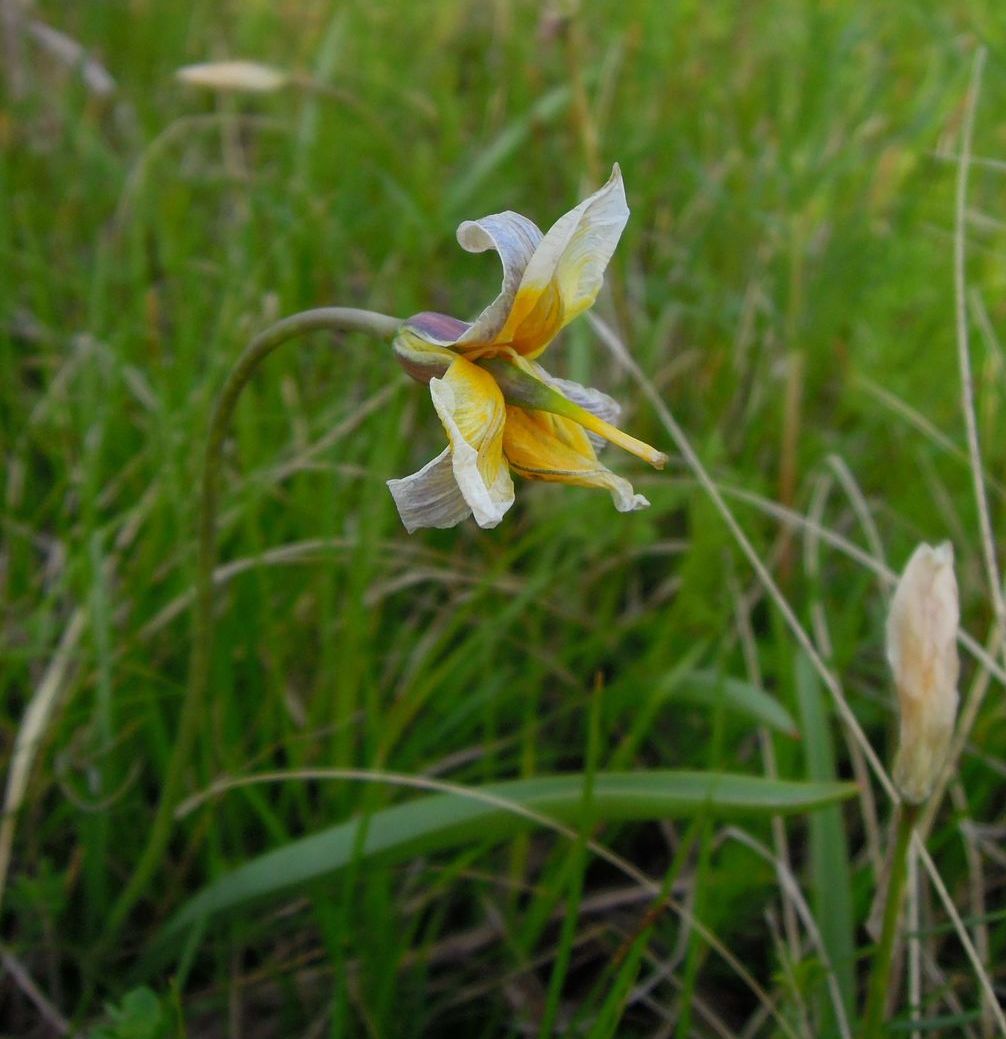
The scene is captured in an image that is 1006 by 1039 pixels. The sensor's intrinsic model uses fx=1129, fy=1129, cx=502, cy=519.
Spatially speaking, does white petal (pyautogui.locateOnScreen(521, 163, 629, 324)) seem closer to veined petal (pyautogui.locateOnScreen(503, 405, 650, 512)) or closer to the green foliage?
veined petal (pyautogui.locateOnScreen(503, 405, 650, 512))

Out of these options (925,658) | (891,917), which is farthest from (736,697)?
(925,658)

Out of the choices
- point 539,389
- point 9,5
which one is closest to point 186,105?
point 9,5

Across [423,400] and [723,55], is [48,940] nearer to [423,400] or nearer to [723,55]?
[423,400]

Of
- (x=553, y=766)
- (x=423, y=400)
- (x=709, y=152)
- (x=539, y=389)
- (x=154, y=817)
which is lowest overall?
(x=553, y=766)

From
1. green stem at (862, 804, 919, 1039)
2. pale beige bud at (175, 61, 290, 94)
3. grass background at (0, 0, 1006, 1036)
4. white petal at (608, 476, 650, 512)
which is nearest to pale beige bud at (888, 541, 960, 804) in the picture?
green stem at (862, 804, 919, 1039)

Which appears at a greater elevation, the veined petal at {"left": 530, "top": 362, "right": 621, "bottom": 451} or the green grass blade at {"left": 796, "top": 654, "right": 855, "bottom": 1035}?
the veined petal at {"left": 530, "top": 362, "right": 621, "bottom": 451}

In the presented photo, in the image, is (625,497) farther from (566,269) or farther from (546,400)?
(566,269)
